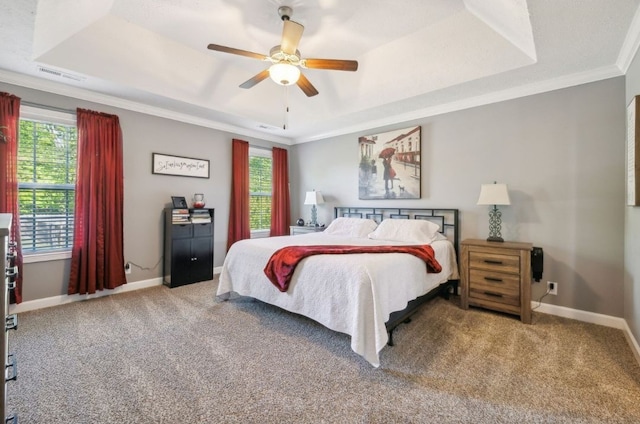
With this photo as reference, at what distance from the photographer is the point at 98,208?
3.47 metres

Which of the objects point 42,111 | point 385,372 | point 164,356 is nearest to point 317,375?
point 385,372

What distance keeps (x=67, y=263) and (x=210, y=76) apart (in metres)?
2.89

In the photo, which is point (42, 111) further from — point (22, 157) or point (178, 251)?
point (178, 251)

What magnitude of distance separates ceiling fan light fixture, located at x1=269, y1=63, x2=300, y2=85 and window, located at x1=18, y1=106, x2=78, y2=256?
269cm

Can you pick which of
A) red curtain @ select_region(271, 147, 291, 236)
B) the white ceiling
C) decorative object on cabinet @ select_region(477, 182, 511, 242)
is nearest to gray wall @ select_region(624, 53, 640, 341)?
the white ceiling

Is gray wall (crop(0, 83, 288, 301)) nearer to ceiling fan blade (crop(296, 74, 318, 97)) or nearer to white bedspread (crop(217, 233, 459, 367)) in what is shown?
white bedspread (crop(217, 233, 459, 367))

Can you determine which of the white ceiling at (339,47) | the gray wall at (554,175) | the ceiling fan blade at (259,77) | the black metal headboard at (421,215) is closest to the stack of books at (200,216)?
the white ceiling at (339,47)

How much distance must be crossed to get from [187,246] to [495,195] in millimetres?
4056

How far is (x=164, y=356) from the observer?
2203mm

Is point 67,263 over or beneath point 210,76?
beneath

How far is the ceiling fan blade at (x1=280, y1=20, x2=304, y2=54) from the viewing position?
90.3 inches

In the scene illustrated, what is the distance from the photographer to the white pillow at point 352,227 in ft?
13.4

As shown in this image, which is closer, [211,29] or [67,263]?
[211,29]

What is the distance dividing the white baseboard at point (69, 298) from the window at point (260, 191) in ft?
6.11
